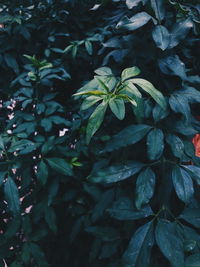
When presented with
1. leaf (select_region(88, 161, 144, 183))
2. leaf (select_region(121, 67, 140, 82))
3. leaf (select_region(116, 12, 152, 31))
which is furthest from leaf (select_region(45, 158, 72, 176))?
leaf (select_region(116, 12, 152, 31))

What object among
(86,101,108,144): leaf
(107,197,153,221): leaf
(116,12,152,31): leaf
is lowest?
(107,197,153,221): leaf

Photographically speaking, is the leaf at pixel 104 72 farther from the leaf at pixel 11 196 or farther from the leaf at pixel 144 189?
the leaf at pixel 11 196

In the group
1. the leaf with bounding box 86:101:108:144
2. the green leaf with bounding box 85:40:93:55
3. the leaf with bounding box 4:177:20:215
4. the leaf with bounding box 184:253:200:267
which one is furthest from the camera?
the green leaf with bounding box 85:40:93:55

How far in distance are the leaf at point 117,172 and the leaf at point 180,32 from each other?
405mm

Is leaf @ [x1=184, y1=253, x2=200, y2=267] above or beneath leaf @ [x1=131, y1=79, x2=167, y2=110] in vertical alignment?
beneath

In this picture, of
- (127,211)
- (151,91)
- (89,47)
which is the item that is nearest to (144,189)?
(127,211)

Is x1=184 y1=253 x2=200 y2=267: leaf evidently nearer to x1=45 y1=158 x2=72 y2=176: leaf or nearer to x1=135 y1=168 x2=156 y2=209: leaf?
x1=135 y1=168 x2=156 y2=209: leaf

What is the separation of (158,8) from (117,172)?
1.73ft

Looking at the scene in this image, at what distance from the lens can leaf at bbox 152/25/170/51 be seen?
3.18 ft

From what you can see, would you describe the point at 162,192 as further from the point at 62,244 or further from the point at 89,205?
the point at 62,244

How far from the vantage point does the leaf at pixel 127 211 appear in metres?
0.99

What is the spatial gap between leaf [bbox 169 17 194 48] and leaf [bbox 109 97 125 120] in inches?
11.9

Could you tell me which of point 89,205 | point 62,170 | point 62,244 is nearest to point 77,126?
point 62,170

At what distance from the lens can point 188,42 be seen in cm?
112
